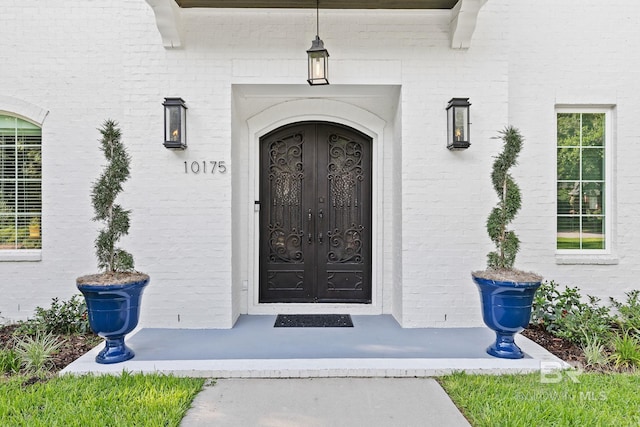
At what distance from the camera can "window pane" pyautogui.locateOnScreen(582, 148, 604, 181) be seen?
17.4 feet

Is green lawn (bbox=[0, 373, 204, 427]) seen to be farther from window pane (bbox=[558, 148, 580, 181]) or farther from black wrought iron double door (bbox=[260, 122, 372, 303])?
window pane (bbox=[558, 148, 580, 181])

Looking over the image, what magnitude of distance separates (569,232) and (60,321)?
6145 mm

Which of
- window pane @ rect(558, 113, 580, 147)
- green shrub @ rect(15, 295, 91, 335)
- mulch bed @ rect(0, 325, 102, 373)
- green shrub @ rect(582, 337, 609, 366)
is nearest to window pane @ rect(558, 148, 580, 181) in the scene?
window pane @ rect(558, 113, 580, 147)

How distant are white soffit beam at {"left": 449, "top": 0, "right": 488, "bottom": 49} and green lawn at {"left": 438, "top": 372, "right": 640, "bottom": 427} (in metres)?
3.42

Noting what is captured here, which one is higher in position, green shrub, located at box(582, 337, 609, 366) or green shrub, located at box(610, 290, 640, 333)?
green shrub, located at box(610, 290, 640, 333)

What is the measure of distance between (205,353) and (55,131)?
332 cm

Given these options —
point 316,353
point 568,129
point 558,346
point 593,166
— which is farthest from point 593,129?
point 316,353

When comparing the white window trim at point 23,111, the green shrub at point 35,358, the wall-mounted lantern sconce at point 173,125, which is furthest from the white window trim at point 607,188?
the white window trim at point 23,111

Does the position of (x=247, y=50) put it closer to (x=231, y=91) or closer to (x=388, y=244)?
(x=231, y=91)

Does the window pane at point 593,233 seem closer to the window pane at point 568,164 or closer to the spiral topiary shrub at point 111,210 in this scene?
the window pane at point 568,164

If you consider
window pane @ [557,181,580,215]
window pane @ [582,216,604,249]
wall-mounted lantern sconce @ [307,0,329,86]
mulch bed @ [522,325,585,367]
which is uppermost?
wall-mounted lantern sconce @ [307,0,329,86]

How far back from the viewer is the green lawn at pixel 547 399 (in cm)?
262

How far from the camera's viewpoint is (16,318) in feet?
16.3

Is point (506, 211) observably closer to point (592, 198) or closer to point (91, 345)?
point (592, 198)
